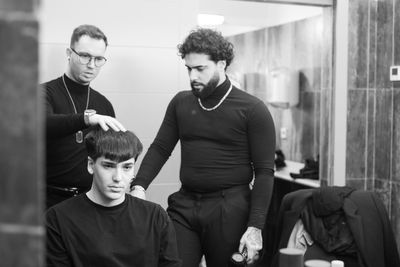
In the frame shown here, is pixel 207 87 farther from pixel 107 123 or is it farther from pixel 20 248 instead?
pixel 20 248

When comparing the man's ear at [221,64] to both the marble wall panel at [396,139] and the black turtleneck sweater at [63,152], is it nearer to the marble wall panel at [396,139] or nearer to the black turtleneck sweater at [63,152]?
the black turtleneck sweater at [63,152]

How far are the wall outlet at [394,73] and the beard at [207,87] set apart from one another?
6.27ft

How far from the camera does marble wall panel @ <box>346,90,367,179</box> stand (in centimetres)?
422

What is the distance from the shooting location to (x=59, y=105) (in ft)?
8.76

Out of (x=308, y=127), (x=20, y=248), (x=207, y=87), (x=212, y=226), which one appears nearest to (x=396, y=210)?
(x=308, y=127)

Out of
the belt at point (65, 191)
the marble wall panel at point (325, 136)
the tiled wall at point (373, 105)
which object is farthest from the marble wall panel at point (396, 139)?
the belt at point (65, 191)

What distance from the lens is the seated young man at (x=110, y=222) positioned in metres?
2.06

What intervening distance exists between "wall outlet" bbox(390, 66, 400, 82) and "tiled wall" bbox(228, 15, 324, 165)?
0.91 m

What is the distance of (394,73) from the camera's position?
4078mm

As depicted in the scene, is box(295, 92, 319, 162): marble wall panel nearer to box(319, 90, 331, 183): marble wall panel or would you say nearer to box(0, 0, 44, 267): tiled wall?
box(319, 90, 331, 183): marble wall panel

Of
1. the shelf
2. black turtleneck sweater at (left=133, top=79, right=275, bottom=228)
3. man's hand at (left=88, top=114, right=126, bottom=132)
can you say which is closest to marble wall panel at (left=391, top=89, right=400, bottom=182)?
the shelf

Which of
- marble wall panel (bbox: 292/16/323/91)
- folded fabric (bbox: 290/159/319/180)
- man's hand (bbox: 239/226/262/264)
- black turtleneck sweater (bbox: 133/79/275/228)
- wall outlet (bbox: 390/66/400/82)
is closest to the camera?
man's hand (bbox: 239/226/262/264)

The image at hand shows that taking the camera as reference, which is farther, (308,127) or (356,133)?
(308,127)

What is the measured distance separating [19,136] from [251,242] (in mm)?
1960
